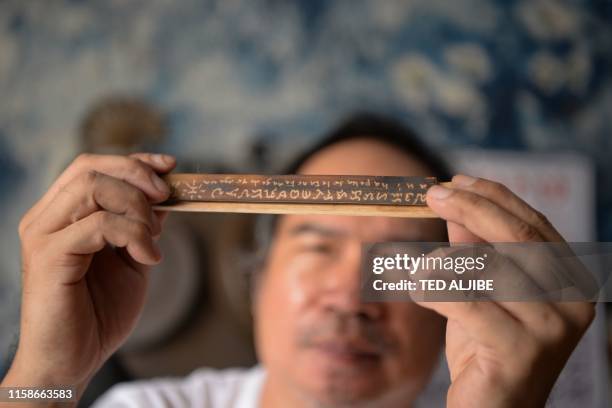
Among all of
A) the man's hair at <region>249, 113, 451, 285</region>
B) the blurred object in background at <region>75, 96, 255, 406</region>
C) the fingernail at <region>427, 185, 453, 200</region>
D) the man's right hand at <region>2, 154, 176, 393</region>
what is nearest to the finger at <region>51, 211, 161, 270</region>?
the man's right hand at <region>2, 154, 176, 393</region>

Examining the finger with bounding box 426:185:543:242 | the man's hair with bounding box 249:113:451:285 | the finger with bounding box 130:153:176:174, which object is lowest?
the finger with bounding box 426:185:543:242

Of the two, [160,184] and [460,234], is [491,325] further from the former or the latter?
[160,184]

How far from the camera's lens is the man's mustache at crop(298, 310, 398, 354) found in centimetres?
63

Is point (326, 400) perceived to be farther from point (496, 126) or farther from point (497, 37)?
point (497, 37)

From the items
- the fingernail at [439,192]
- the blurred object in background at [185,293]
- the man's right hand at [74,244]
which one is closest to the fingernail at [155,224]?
the man's right hand at [74,244]

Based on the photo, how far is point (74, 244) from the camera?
1.41 feet

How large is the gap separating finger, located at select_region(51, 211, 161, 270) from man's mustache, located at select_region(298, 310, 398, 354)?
270 mm

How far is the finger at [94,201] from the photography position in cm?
43

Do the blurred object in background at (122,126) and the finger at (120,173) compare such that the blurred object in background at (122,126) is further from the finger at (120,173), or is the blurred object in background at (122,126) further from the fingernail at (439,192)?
the fingernail at (439,192)

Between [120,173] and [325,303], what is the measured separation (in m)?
0.30

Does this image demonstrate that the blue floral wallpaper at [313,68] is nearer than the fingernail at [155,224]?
No

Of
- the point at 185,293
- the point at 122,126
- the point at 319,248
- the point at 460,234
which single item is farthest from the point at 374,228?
the point at 122,126

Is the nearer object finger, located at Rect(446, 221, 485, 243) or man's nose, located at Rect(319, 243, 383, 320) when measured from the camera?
finger, located at Rect(446, 221, 485, 243)

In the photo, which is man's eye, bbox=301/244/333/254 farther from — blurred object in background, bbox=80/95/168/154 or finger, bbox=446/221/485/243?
blurred object in background, bbox=80/95/168/154
